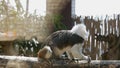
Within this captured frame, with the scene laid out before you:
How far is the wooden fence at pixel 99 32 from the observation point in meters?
9.73

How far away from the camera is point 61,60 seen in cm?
609

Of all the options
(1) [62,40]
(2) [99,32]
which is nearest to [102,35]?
(2) [99,32]

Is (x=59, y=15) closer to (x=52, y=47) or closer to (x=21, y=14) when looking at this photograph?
(x=21, y=14)

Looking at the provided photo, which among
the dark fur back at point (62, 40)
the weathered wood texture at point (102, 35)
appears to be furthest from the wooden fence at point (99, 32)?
the dark fur back at point (62, 40)

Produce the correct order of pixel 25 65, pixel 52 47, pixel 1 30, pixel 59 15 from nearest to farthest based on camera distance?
pixel 25 65
pixel 52 47
pixel 1 30
pixel 59 15

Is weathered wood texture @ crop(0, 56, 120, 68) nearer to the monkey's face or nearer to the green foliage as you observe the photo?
the monkey's face

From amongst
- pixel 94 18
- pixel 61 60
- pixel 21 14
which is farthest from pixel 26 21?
pixel 61 60

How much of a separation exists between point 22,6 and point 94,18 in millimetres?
1625

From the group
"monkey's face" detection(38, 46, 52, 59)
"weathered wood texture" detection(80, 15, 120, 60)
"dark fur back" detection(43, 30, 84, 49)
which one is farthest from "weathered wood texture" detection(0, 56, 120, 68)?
"weathered wood texture" detection(80, 15, 120, 60)

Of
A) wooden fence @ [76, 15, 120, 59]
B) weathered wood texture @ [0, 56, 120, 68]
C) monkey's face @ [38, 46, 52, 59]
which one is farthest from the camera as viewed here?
wooden fence @ [76, 15, 120, 59]

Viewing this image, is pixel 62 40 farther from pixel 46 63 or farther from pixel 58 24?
pixel 58 24

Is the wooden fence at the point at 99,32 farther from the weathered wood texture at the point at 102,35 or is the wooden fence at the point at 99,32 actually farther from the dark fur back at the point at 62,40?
the dark fur back at the point at 62,40

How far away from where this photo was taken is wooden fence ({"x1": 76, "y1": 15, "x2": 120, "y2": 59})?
31.9ft

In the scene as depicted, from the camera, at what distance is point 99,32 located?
989cm
